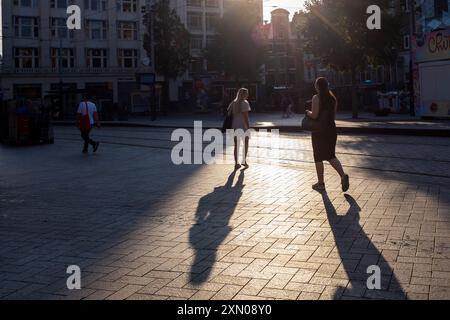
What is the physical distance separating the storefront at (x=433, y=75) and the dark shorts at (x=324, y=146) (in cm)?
2160

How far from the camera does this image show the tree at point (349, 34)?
32.0 m

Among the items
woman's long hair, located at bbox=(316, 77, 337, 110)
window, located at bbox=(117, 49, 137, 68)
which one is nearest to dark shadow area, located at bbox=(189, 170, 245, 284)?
woman's long hair, located at bbox=(316, 77, 337, 110)

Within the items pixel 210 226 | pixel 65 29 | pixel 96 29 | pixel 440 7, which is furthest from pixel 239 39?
pixel 210 226

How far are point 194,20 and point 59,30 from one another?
56.2 ft

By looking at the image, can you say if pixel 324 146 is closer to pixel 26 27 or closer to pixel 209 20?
pixel 26 27

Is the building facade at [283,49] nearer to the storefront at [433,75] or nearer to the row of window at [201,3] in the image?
the row of window at [201,3]

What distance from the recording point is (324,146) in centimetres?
856

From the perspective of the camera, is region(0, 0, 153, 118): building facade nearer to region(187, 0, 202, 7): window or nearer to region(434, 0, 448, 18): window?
region(187, 0, 202, 7): window

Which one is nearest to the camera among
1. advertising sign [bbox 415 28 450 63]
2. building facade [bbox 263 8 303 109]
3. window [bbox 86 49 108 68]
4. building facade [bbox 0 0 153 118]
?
advertising sign [bbox 415 28 450 63]

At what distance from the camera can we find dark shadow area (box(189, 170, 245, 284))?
4.90m

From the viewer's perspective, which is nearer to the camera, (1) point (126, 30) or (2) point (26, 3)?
(2) point (26, 3)
